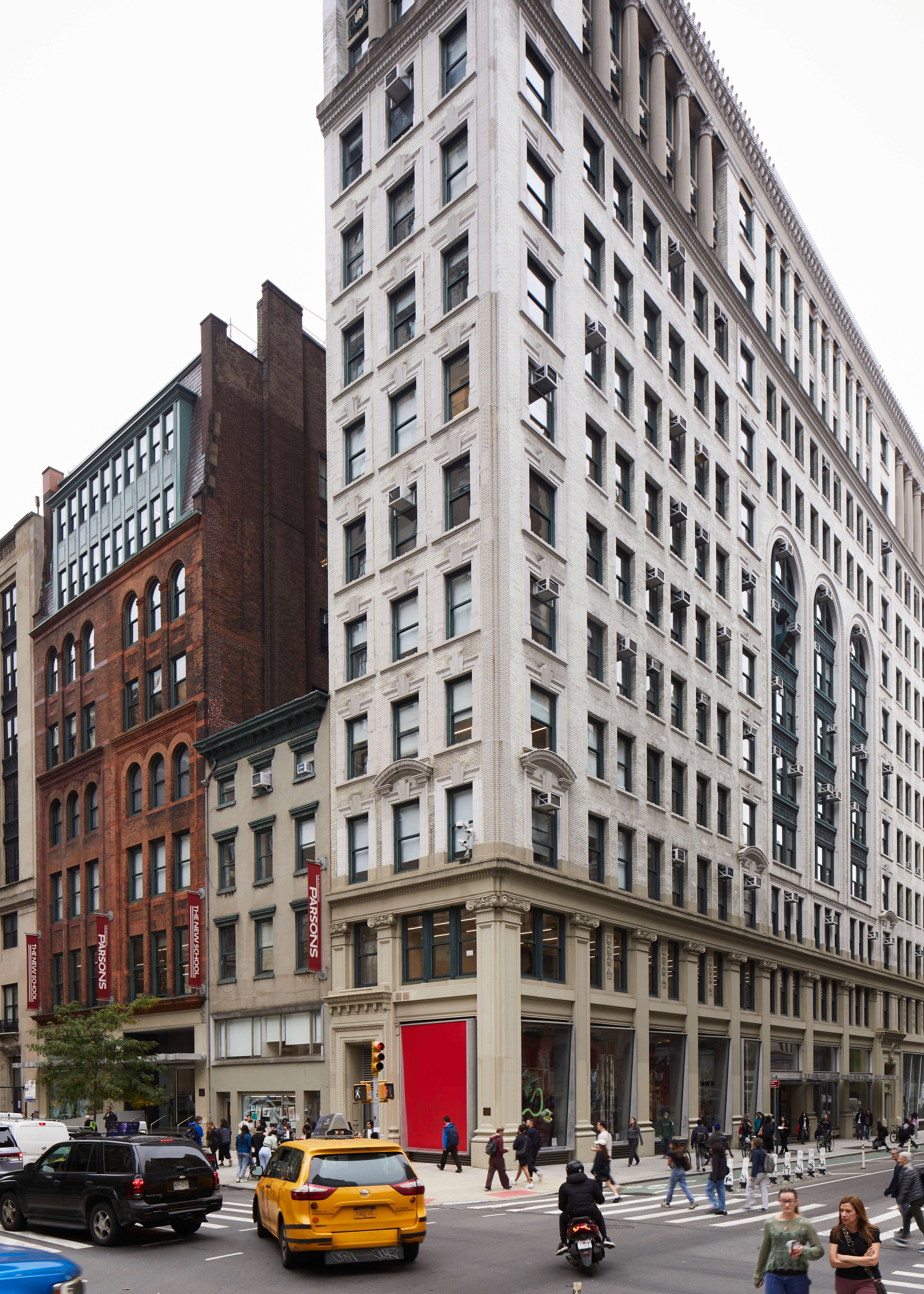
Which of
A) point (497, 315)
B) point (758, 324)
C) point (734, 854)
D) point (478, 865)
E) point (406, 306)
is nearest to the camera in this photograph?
point (478, 865)

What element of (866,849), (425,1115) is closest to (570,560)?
(425,1115)

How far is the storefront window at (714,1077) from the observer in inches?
1918

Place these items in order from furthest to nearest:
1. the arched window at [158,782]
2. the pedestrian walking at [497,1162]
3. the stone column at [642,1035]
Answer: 1. the arched window at [158,782]
2. the stone column at [642,1035]
3. the pedestrian walking at [497,1162]

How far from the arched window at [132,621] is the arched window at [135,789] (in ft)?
19.0

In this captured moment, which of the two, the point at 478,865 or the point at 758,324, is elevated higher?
the point at 758,324

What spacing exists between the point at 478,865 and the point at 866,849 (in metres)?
45.2

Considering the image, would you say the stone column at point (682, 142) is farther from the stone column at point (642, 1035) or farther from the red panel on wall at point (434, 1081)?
the red panel on wall at point (434, 1081)

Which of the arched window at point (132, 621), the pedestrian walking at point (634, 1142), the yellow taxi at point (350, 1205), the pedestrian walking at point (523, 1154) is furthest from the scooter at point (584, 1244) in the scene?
the arched window at point (132, 621)

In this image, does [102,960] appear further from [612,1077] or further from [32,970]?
[612,1077]

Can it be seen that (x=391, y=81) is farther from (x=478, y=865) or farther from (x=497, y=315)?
(x=478, y=865)

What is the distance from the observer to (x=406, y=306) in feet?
147

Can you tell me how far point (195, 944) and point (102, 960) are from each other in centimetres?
846

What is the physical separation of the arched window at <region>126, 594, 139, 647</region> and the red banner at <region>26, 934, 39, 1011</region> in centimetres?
1569

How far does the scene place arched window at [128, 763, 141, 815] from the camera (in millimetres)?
55281
